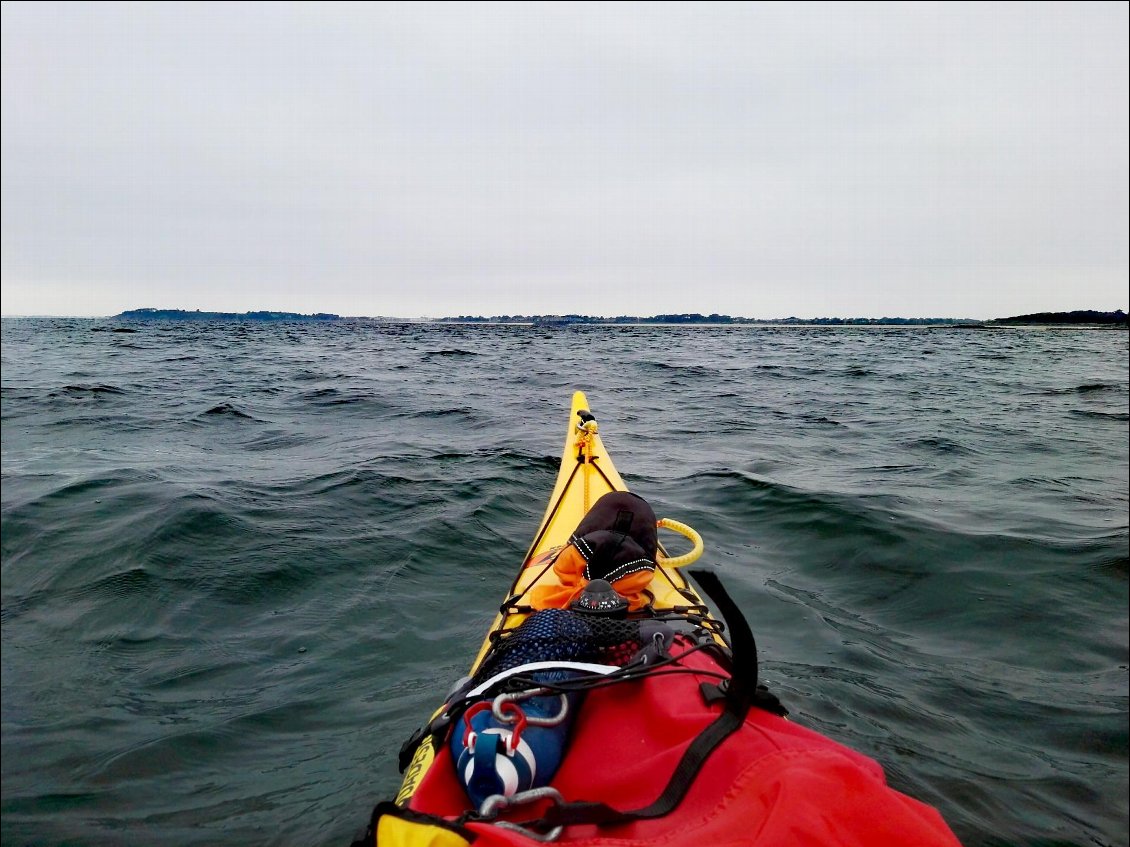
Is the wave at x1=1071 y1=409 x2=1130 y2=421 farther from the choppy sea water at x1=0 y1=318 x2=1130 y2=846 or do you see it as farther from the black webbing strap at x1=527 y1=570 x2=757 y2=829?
the black webbing strap at x1=527 y1=570 x2=757 y2=829

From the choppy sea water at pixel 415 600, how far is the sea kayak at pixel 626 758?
4.67ft

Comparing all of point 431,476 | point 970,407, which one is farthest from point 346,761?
point 970,407

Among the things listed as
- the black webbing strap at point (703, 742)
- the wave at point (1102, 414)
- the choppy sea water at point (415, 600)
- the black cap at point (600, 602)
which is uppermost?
the black webbing strap at point (703, 742)

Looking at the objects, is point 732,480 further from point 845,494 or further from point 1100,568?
point 1100,568

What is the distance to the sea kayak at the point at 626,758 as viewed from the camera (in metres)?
1.46

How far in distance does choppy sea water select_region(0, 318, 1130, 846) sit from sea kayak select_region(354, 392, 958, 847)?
4.67 ft

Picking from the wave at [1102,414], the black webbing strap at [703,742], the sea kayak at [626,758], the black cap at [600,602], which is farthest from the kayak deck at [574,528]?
the wave at [1102,414]

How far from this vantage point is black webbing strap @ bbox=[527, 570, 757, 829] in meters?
1.59

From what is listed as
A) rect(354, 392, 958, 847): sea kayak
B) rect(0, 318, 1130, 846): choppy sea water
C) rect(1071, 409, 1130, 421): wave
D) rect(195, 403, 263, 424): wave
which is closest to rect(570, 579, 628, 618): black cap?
rect(354, 392, 958, 847): sea kayak

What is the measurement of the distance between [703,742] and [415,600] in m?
3.90

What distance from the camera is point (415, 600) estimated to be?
17.1 ft

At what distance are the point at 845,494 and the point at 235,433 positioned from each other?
1011cm

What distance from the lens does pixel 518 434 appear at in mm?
12031

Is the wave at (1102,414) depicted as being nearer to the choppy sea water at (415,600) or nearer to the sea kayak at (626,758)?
the choppy sea water at (415,600)
